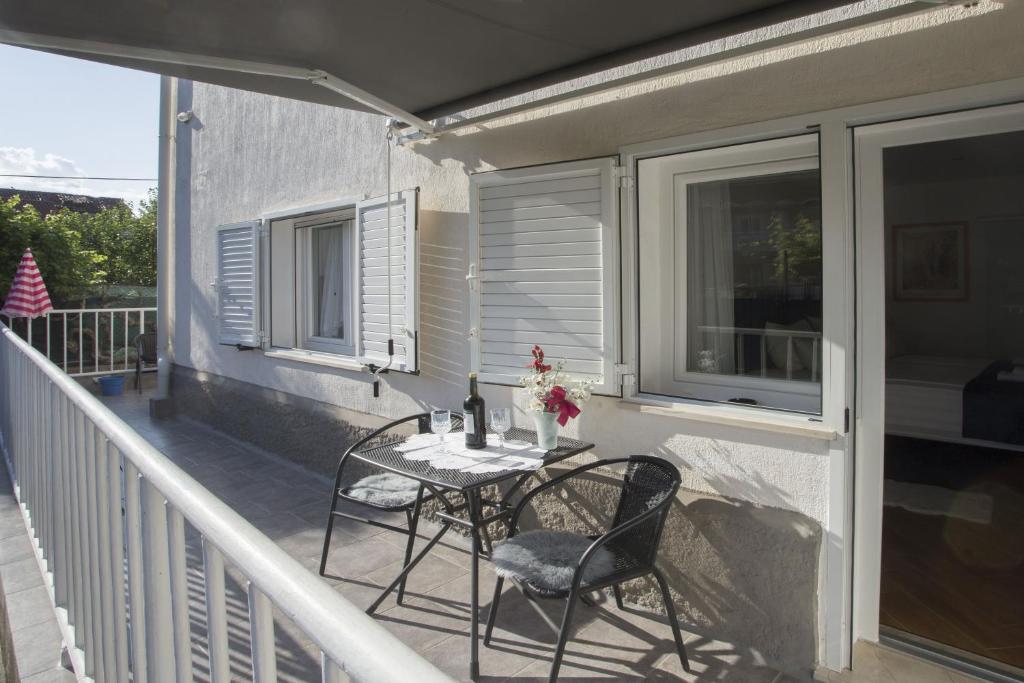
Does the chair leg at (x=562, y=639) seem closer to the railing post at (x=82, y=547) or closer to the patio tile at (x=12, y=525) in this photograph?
the railing post at (x=82, y=547)

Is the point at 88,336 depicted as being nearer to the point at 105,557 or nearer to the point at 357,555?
the point at 357,555

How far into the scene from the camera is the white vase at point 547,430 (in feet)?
10.2

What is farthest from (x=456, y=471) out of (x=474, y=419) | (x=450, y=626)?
(x=450, y=626)

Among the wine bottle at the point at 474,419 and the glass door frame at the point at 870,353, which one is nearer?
the glass door frame at the point at 870,353

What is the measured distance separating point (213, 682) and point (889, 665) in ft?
8.61

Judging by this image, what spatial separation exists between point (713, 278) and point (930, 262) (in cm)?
513

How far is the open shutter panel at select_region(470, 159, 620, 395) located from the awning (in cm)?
51

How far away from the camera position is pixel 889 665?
8.54ft

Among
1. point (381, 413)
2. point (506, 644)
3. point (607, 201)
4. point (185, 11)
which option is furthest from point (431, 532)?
point (185, 11)

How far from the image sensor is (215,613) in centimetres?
106

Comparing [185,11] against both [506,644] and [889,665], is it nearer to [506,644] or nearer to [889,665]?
[506,644]

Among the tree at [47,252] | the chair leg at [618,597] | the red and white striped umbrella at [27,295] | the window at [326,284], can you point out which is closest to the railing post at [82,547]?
the chair leg at [618,597]

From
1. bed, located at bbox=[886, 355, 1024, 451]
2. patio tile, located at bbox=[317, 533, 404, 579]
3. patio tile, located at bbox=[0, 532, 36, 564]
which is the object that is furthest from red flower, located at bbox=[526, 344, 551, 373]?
bed, located at bbox=[886, 355, 1024, 451]

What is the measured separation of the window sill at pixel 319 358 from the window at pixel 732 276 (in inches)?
92.5
